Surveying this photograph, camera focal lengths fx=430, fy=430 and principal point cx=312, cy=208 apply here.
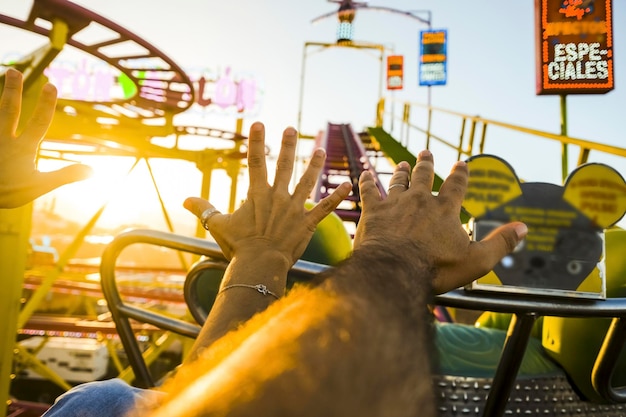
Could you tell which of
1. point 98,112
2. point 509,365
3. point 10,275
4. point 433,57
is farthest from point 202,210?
point 433,57

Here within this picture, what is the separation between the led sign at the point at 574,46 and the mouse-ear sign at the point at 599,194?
242 inches

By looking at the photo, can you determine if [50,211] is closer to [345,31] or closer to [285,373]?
[345,31]

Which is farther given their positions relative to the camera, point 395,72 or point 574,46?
point 395,72

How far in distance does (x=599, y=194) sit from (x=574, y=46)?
668cm

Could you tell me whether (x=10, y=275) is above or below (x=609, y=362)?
below

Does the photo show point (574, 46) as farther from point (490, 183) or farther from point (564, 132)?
point (490, 183)

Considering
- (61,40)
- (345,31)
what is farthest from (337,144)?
(345,31)

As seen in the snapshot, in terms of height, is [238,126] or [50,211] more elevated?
[238,126]

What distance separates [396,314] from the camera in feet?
1.34

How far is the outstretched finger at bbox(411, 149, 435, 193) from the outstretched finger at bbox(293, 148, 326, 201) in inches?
7.3

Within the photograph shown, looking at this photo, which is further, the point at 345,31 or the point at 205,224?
the point at 345,31

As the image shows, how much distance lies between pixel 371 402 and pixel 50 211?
40.5 metres

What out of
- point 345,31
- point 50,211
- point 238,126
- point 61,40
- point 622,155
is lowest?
point 50,211

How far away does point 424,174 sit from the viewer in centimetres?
69
